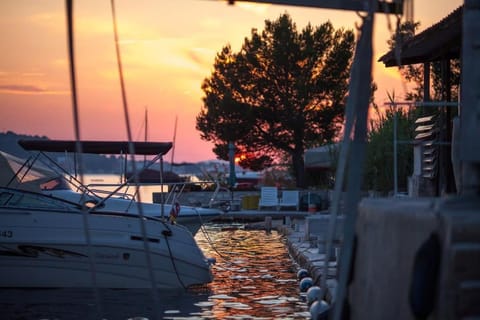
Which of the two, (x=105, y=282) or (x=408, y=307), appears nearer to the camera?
(x=408, y=307)

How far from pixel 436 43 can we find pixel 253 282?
5.69 metres

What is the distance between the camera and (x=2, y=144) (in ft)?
74.9

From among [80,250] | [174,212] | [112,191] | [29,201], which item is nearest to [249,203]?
[174,212]

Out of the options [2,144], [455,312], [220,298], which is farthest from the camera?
[2,144]

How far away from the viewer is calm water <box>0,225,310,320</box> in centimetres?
1323

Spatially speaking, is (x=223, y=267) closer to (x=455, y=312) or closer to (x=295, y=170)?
(x=455, y=312)

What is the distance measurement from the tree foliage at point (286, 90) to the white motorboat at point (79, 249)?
3393 cm

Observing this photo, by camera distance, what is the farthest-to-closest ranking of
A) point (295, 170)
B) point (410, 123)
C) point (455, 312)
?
point (295, 170)
point (410, 123)
point (455, 312)

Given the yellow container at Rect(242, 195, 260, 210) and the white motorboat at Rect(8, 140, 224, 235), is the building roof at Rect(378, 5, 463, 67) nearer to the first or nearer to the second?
the white motorboat at Rect(8, 140, 224, 235)

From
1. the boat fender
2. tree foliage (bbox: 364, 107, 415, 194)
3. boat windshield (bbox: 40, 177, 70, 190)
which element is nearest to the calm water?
the boat fender

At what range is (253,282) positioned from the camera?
655 inches

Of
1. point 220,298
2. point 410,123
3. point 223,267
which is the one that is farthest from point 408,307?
point 410,123

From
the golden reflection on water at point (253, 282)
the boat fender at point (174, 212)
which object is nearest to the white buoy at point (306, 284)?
the golden reflection on water at point (253, 282)

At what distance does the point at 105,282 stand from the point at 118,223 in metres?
1.08
